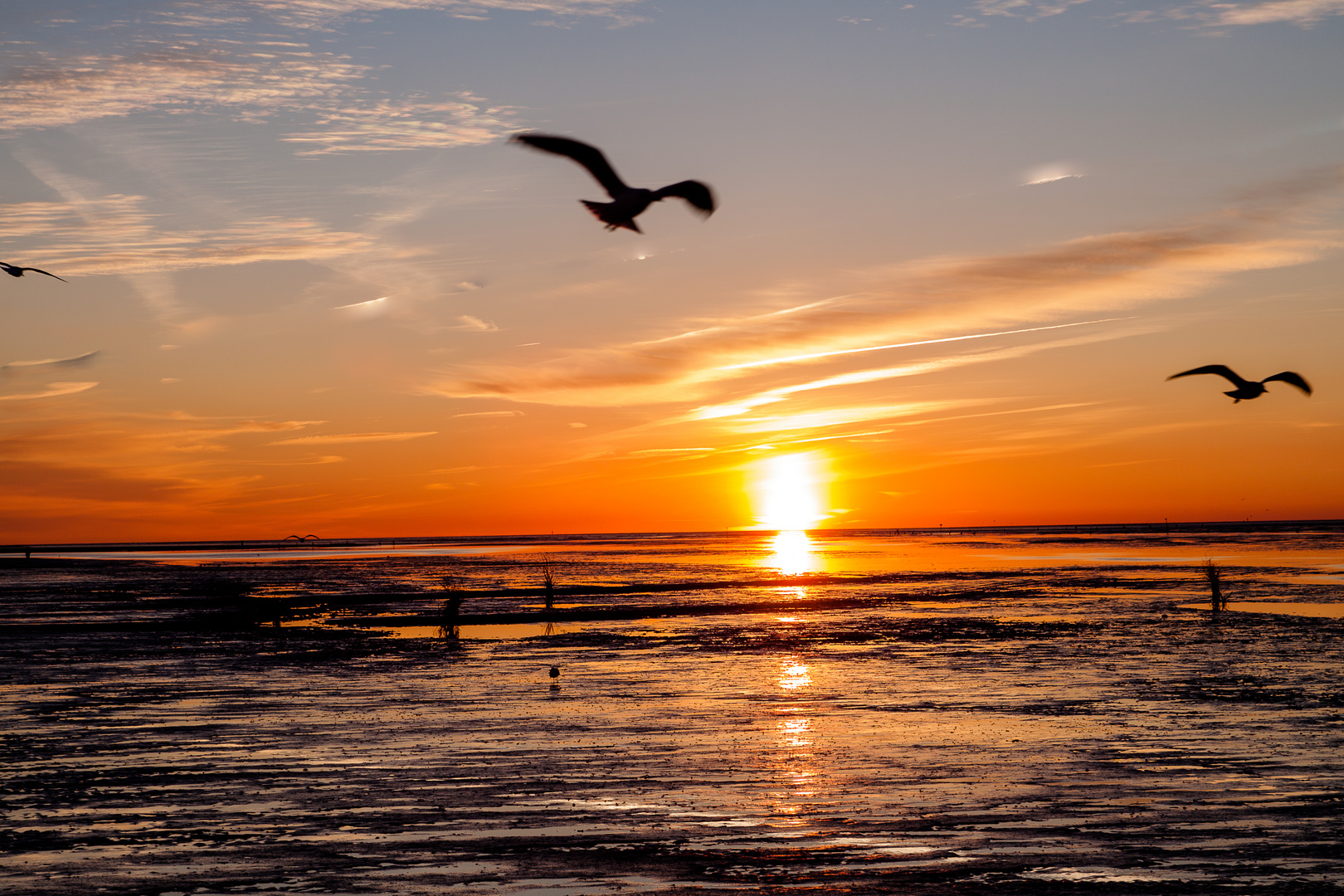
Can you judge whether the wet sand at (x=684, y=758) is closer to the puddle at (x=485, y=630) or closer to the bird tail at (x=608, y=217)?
the puddle at (x=485, y=630)

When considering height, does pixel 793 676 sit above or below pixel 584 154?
below

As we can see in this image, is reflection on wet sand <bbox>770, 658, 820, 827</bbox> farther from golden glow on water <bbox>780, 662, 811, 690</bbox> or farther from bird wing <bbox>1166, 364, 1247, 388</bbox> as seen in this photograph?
bird wing <bbox>1166, 364, 1247, 388</bbox>

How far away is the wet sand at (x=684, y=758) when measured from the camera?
10570 millimetres

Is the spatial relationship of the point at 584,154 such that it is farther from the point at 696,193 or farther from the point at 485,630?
the point at 485,630

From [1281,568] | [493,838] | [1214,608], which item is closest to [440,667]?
[493,838]

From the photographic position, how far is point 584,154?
1639 cm

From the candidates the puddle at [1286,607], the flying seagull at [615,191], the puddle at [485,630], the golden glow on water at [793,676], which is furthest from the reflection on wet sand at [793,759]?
the puddle at [1286,607]

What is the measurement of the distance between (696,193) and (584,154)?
75.4 inches

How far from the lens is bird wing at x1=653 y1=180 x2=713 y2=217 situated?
50.9 feet

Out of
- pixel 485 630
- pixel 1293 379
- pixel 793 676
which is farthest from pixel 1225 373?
pixel 485 630

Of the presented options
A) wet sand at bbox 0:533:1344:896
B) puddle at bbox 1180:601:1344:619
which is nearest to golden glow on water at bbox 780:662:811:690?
wet sand at bbox 0:533:1344:896

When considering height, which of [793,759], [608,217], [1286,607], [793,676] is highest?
[608,217]

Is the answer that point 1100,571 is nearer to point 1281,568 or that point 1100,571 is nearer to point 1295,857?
point 1281,568

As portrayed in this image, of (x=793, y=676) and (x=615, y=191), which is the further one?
(x=793, y=676)
